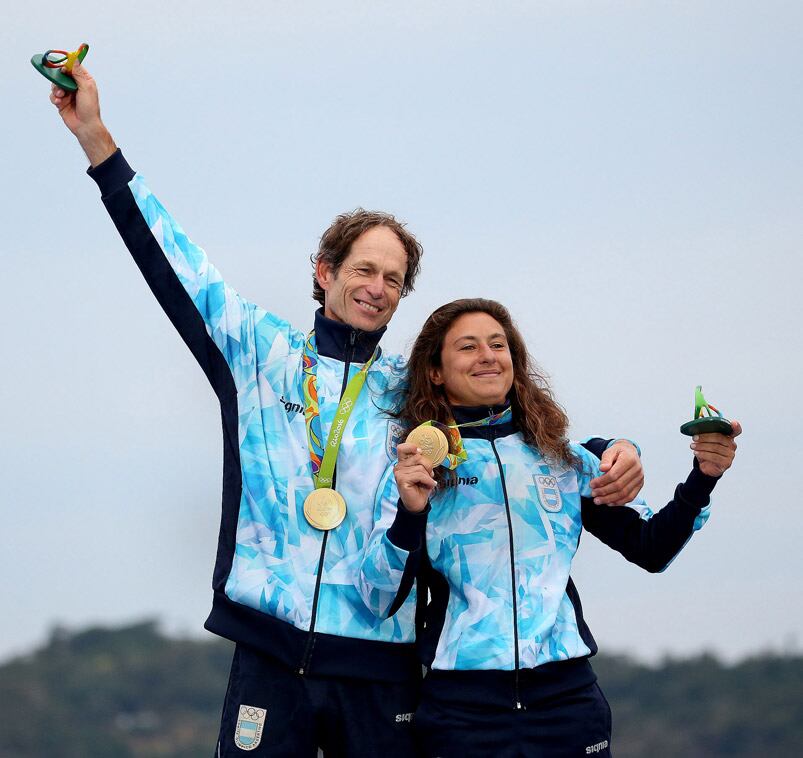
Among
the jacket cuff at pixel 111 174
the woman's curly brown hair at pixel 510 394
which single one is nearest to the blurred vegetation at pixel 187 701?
the woman's curly brown hair at pixel 510 394

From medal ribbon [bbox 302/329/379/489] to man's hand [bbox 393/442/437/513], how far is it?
415 millimetres

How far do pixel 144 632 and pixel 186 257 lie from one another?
71121mm

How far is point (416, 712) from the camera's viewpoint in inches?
202

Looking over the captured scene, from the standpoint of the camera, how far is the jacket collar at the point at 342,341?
5.48 metres

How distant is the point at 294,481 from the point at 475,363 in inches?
32.6

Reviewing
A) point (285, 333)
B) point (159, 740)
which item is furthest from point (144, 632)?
point (285, 333)

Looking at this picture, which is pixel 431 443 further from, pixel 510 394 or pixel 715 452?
pixel 715 452

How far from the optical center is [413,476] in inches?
189

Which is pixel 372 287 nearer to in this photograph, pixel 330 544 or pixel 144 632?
pixel 330 544

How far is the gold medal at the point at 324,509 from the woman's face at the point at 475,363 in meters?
0.65

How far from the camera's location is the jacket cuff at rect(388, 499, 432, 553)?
4902 mm

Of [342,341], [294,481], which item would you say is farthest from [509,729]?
[342,341]

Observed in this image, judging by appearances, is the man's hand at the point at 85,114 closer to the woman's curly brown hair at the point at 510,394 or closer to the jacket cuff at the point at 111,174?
the jacket cuff at the point at 111,174

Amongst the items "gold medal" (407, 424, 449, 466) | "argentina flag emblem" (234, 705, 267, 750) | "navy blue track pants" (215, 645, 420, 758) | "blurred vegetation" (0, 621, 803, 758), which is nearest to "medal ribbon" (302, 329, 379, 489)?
"gold medal" (407, 424, 449, 466)
